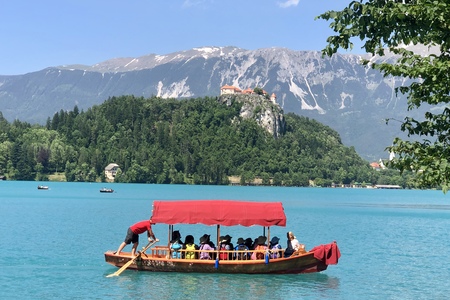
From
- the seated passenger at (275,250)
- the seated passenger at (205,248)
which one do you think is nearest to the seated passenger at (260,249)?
the seated passenger at (275,250)

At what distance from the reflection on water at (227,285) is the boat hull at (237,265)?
1.26 ft

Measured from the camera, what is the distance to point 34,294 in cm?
3547

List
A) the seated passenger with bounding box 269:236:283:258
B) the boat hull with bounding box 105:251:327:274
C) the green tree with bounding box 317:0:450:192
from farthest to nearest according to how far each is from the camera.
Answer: the seated passenger with bounding box 269:236:283:258
the boat hull with bounding box 105:251:327:274
the green tree with bounding box 317:0:450:192

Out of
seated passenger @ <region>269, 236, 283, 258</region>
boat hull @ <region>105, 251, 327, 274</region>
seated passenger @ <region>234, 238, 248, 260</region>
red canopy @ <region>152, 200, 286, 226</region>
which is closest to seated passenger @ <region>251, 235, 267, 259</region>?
seated passenger @ <region>269, 236, 283, 258</region>

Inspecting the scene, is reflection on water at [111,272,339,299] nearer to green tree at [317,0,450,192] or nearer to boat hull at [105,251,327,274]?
boat hull at [105,251,327,274]

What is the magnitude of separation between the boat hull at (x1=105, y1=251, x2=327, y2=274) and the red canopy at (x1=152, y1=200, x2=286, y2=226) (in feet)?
7.58

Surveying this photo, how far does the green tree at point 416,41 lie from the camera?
16.9m

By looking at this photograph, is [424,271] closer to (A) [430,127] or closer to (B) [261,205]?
(B) [261,205]

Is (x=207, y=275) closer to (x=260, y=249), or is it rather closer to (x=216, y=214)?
(x=260, y=249)

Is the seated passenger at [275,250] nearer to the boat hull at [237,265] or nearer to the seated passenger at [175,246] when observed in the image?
the boat hull at [237,265]

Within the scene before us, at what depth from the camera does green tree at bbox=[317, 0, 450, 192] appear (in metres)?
16.9

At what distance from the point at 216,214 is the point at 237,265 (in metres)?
3.36

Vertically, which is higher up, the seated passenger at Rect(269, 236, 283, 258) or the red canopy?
the red canopy

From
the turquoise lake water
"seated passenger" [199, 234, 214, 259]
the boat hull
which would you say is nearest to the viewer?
the turquoise lake water
